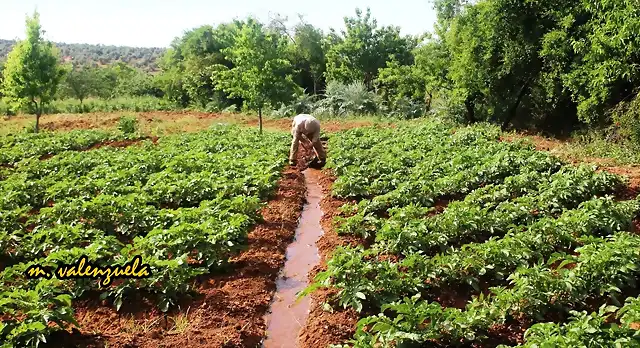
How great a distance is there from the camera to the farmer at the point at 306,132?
43.5 ft

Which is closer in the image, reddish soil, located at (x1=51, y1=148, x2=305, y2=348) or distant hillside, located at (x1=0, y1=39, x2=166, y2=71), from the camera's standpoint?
reddish soil, located at (x1=51, y1=148, x2=305, y2=348)

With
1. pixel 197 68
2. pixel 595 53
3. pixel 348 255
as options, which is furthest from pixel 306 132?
pixel 197 68

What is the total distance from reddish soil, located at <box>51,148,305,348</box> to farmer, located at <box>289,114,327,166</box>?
644cm

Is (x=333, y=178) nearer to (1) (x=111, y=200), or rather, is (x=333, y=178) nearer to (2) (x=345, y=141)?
(2) (x=345, y=141)

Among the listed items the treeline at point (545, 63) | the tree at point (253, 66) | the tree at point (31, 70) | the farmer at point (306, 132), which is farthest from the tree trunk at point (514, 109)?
the tree at point (31, 70)

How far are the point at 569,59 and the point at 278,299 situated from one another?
15.8 m

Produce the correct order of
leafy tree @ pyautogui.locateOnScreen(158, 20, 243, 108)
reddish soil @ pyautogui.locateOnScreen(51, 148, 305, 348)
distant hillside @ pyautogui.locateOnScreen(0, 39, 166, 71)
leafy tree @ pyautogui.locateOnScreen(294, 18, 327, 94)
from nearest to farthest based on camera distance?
reddish soil @ pyautogui.locateOnScreen(51, 148, 305, 348), leafy tree @ pyautogui.locateOnScreen(158, 20, 243, 108), leafy tree @ pyautogui.locateOnScreen(294, 18, 327, 94), distant hillside @ pyautogui.locateOnScreen(0, 39, 166, 71)

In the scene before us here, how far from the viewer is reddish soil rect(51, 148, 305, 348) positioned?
5074 millimetres

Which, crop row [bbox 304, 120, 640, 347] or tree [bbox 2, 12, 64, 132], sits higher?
tree [bbox 2, 12, 64, 132]

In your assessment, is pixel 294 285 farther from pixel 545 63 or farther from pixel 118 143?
pixel 545 63

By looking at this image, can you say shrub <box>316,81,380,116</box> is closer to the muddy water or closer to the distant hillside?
the muddy water

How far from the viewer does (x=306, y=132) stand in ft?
43.8

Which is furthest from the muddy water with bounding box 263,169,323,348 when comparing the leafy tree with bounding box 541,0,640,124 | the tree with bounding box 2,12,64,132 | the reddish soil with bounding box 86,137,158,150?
the tree with bounding box 2,12,64,132

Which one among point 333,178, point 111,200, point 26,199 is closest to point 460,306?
point 111,200
